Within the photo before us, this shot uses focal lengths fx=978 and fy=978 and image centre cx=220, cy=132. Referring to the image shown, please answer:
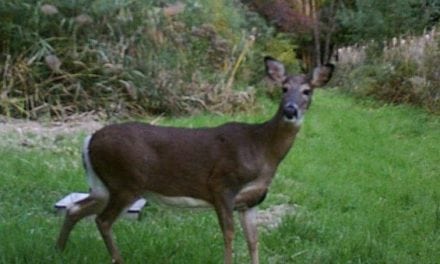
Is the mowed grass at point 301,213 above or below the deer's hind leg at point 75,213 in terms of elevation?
below

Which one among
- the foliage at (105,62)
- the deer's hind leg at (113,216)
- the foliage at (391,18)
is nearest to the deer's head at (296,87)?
the deer's hind leg at (113,216)

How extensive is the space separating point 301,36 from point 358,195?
17.3 m

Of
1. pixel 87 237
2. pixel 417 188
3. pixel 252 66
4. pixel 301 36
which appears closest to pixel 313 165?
pixel 417 188

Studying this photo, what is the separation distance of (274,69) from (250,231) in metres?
0.85

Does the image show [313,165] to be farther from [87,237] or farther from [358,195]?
[87,237]

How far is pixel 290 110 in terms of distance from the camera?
4.85 metres

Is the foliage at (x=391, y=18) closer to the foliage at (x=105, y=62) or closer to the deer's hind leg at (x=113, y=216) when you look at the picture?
the foliage at (x=105, y=62)

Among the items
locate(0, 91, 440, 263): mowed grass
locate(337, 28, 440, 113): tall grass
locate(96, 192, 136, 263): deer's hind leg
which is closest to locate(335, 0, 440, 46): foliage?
locate(337, 28, 440, 113): tall grass

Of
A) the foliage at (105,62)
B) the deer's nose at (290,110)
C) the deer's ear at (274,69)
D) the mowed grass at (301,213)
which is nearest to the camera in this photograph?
the deer's nose at (290,110)

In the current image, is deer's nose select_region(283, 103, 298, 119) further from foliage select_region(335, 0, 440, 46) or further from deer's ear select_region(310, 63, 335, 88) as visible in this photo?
foliage select_region(335, 0, 440, 46)

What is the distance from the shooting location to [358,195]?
24.2 ft

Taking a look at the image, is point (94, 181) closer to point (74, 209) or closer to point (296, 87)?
point (74, 209)

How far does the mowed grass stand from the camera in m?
5.28

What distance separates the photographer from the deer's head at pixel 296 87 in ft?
16.0
